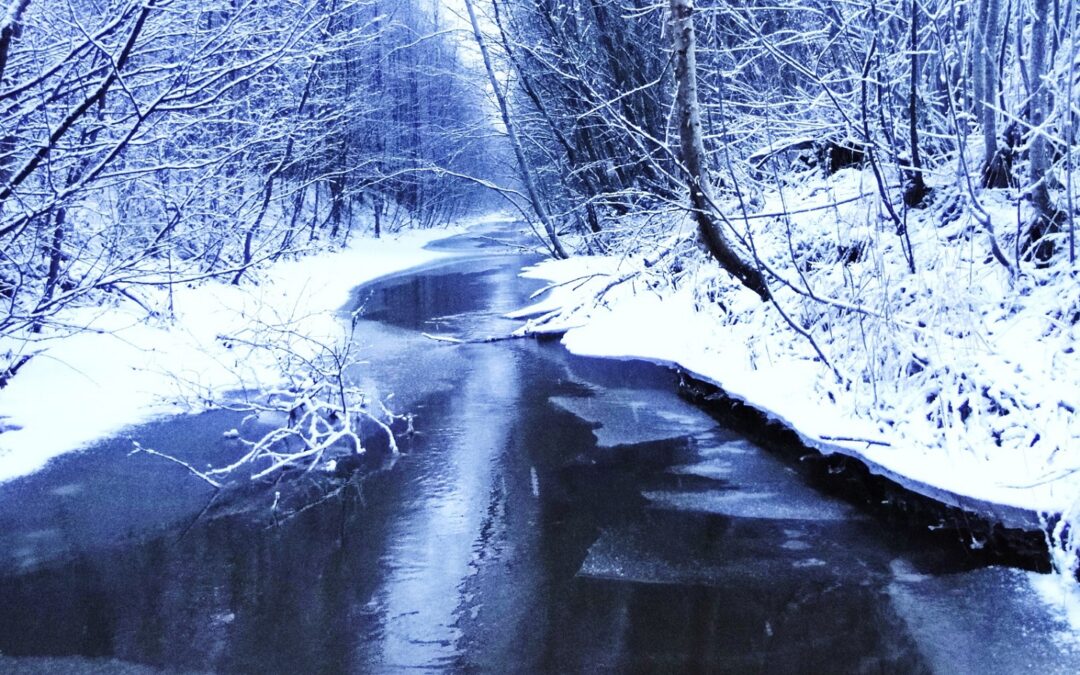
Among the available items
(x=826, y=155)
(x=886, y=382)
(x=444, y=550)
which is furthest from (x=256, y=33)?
(x=826, y=155)

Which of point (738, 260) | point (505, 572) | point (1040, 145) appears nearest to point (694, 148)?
point (738, 260)

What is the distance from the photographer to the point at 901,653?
455 centimetres

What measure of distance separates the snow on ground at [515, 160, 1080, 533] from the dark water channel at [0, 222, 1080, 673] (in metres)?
0.67

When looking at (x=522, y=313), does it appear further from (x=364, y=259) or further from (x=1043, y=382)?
(x=364, y=259)

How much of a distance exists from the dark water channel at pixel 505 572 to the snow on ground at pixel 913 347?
0.67 meters

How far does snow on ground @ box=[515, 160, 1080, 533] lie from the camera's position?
603cm

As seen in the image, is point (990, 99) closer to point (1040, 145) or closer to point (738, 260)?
point (1040, 145)

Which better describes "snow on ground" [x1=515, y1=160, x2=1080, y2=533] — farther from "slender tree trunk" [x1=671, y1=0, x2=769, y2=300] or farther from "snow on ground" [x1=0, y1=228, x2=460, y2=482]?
"snow on ground" [x1=0, y1=228, x2=460, y2=482]

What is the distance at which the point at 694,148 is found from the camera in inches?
326

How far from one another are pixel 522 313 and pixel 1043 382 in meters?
10.5

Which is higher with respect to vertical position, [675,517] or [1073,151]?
[1073,151]

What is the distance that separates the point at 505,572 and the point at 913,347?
3988 mm

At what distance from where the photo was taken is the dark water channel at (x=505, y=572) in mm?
4699

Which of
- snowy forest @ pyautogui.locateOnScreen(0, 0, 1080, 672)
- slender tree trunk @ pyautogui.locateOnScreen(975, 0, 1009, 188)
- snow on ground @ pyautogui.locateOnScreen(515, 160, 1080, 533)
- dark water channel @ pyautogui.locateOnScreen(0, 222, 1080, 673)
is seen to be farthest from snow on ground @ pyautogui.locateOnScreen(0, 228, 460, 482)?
slender tree trunk @ pyautogui.locateOnScreen(975, 0, 1009, 188)
